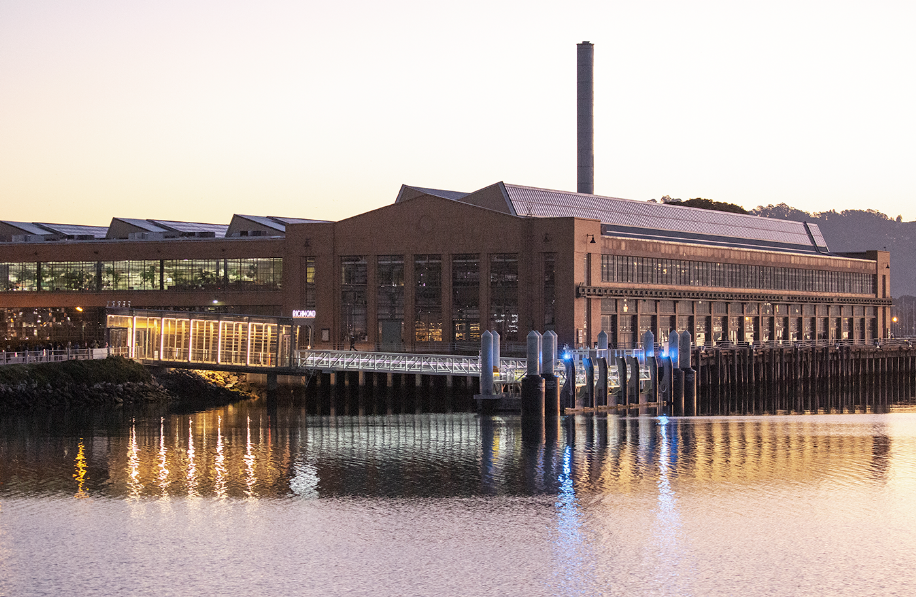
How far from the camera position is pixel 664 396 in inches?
3310

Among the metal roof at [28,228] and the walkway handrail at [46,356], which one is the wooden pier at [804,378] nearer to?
the walkway handrail at [46,356]

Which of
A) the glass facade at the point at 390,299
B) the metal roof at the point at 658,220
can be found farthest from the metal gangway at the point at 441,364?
the metal roof at the point at 658,220

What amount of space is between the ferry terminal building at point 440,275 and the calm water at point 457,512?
41.4 meters

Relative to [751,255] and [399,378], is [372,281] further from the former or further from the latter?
[751,255]

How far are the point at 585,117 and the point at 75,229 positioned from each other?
60942 mm

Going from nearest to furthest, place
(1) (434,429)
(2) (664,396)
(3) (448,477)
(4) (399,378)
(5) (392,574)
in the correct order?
(5) (392,574) → (3) (448,477) → (1) (434,429) → (2) (664,396) → (4) (399,378)

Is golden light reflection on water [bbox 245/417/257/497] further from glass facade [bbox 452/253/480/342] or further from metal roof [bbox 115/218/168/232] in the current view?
metal roof [bbox 115/218/168/232]

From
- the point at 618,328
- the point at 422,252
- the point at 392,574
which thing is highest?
the point at 422,252

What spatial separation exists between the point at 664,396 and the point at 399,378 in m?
20.0

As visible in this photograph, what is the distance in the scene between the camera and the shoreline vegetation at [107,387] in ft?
247

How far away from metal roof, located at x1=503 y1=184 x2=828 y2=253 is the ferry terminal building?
29cm

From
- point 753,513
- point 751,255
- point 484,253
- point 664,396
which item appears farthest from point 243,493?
point 751,255

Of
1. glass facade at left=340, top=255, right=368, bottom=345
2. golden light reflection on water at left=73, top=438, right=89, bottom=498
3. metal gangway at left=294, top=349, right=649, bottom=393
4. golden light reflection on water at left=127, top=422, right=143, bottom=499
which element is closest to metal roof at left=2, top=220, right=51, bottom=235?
glass facade at left=340, top=255, right=368, bottom=345

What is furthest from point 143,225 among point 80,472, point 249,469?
point 249,469
